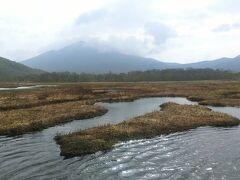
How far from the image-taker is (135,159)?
1070 inches

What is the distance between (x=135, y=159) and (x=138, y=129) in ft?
35.6

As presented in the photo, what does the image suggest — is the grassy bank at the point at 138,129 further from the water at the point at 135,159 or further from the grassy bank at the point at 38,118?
the grassy bank at the point at 38,118

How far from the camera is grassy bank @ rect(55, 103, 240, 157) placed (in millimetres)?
30344

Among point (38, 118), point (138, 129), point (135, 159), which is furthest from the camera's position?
point (38, 118)

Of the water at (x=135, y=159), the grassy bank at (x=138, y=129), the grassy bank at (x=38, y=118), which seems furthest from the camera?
the grassy bank at (x=38, y=118)

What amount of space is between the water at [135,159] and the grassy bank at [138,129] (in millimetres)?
1198

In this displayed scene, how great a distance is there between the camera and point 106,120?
47906mm

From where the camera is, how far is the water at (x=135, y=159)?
23.3 metres

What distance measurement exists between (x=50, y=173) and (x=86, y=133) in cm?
1198

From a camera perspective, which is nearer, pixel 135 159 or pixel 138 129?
pixel 135 159

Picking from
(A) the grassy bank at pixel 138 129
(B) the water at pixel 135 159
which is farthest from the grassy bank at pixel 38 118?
(A) the grassy bank at pixel 138 129

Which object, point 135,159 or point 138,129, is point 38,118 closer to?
point 138,129

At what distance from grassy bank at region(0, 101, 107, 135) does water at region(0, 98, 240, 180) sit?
10.0 ft

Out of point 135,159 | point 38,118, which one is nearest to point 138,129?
point 135,159
